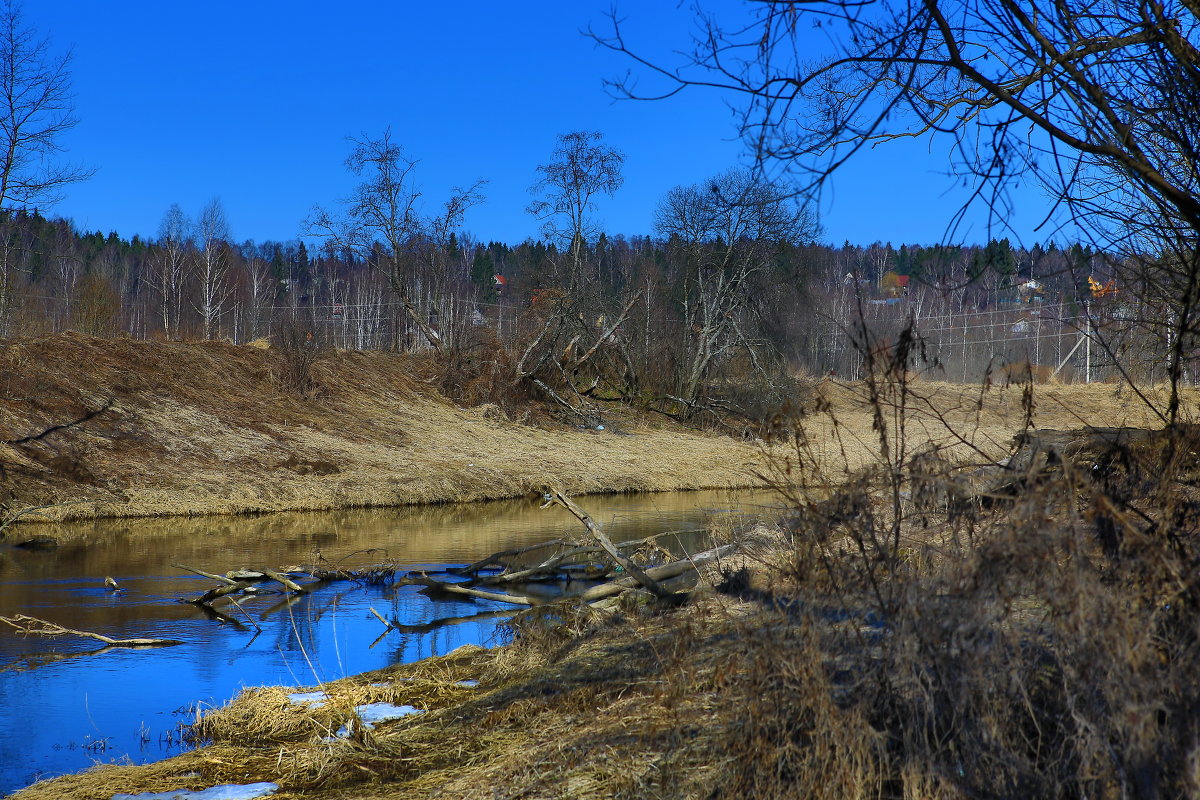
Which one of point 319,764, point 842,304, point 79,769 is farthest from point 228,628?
point 842,304

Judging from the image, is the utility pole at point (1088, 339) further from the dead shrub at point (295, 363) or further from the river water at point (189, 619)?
the dead shrub at point (295, 363)

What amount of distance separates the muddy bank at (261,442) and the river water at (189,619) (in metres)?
1.37

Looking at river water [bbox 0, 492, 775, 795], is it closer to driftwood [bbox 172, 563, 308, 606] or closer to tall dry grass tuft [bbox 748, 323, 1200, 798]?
driftwood [bbox 172, 563, 308, 606]

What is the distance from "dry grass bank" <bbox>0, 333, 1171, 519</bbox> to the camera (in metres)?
18.6

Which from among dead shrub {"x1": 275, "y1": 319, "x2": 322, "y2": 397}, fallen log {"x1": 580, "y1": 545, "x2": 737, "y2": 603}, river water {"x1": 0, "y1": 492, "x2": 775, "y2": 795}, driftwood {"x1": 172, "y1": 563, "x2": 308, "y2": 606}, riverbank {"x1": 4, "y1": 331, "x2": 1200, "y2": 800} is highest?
dead shrub {"x1": 275, "y1": 319, "x2": 322, "y2": 397}

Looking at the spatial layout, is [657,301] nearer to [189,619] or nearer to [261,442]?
[261,442]

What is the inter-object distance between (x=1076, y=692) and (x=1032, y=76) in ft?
7.88

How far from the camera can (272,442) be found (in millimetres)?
22875

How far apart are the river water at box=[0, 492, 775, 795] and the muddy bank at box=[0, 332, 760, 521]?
4.50 ft

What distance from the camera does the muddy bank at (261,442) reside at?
1862 cm

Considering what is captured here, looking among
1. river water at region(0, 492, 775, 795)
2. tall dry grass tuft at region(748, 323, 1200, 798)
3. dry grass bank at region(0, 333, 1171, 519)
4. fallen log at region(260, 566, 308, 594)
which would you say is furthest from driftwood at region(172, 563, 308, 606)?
tall dry grass tuft at region(748, 323, 1200, 798)

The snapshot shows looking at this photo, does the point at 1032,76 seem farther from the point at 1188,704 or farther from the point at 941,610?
the point at 1188,704

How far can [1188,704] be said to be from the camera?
306 centimetres

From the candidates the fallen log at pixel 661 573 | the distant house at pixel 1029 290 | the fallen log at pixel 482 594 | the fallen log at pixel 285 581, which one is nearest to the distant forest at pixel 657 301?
the distant house at pixel 1029 290
